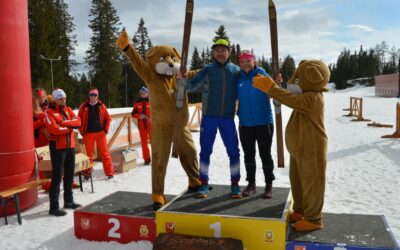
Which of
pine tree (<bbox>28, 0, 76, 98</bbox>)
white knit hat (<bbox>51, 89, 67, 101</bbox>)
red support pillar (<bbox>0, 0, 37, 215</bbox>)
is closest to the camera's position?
red support pillar (<bbox>0, 0, 37, 215</bbox>)

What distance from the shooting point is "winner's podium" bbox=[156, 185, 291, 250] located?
3.42m

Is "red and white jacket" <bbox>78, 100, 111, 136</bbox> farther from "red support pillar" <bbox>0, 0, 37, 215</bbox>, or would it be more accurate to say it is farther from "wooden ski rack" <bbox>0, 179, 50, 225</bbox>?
"wooden ski rack" <bbox>0, 179, 50, 225</bbox>

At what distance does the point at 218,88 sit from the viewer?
163 inches

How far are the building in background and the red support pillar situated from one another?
56731 mm

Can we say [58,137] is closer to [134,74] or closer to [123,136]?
[123,136]

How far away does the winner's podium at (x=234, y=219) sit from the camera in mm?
3420

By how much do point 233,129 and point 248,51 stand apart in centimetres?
93

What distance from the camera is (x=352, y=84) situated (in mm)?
97938

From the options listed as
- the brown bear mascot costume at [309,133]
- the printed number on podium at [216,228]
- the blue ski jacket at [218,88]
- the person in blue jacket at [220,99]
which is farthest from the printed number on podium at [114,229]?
the brown bear mascot costume at [309,133]

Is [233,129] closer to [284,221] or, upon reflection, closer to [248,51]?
[248,51]

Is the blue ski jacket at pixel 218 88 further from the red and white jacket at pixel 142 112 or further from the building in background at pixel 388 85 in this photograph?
the building in background at pixel 388 85

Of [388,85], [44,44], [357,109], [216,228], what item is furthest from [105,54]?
[388,85]

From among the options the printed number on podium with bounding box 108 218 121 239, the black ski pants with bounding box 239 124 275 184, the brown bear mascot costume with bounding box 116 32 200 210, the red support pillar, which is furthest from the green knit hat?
the red support pillar

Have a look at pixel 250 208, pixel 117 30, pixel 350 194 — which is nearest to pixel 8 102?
pixel 250 208
